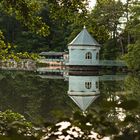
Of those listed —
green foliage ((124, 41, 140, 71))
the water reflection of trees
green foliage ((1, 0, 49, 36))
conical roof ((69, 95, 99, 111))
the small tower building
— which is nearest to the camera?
the water reflection of trees

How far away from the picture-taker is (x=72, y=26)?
160ft

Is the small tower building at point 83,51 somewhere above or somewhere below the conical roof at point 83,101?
above

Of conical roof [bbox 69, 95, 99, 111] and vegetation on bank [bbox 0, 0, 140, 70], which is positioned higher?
vegetation on bank [bbox 0, 0, 140, 70]

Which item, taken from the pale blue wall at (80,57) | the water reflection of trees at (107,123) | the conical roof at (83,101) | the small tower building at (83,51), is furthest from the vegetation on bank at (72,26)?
the conical roof at (83,101)

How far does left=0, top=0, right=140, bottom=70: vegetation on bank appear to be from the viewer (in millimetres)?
4863

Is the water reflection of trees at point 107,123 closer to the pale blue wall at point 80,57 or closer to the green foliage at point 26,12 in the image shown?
the green foliage at point 26,12

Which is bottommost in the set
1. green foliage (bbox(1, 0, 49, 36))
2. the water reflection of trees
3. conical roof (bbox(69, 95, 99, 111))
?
conical roof (bbox(69, 95, 99, 111))

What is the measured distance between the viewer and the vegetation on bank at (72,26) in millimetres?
4863

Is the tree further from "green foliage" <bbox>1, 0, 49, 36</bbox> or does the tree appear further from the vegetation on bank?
"green foliage" <bbox>1, 0, 49, 36</bbox>

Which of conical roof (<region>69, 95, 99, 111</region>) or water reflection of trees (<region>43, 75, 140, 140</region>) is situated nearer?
water reflection of trees (<region>43, 75, 140, 140</region>)

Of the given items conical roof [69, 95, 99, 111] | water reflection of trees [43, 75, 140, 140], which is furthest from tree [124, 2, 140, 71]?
water reflection of trees [43, 75, 140, 140]

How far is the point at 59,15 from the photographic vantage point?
4.93m

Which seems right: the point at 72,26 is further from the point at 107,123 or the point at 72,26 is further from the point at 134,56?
the point at 107,123

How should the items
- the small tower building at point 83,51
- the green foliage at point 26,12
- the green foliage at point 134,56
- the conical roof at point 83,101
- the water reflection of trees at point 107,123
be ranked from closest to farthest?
the water reflection of trees at point 107,123 < the green foliage at point 26,12 < the conical roof at point 83,101 < the green foliage at point 134,56 < the small tower building at point 83,51
